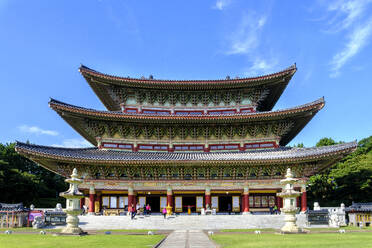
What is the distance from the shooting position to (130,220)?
93.9ft

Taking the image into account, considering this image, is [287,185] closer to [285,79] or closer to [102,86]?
[285,79]

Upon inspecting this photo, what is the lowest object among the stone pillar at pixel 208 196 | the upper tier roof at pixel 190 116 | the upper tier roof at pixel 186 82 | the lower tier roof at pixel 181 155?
the stone pillar at pixel 208 196

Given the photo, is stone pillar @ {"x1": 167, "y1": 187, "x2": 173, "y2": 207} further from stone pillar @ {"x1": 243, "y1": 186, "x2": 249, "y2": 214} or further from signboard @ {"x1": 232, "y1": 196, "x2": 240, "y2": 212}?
stone pillar @ {"x1": 243, "y1": 186, "x2": 249, "y2": 214}

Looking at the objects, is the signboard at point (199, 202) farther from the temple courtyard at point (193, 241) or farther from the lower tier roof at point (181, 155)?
the temple courtyard at point (193, 241)

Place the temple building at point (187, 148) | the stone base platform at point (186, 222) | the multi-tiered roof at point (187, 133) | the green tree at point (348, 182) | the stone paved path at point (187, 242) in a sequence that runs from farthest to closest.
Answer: the green tree at point (348, 182)
the temple building at point (187, 148)
the multi-tiered roof at point (187, 133)
the stone base platform at point (186, 222)
the stone paved path at point (187, 242)

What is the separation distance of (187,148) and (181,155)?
2.39 m

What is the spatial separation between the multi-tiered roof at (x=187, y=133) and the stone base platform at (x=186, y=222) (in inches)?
231

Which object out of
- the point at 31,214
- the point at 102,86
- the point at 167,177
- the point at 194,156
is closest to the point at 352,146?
the point at 194,156

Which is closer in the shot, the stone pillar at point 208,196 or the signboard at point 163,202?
the stone pillar at point 208,196

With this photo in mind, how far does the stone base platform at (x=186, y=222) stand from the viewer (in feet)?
89.0

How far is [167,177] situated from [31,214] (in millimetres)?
14227

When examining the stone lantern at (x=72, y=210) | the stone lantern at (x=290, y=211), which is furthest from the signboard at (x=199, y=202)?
the stone lantern at (x=72, y=210)

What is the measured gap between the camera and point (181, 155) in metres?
34.9

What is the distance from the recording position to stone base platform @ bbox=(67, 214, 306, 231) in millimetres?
27125
